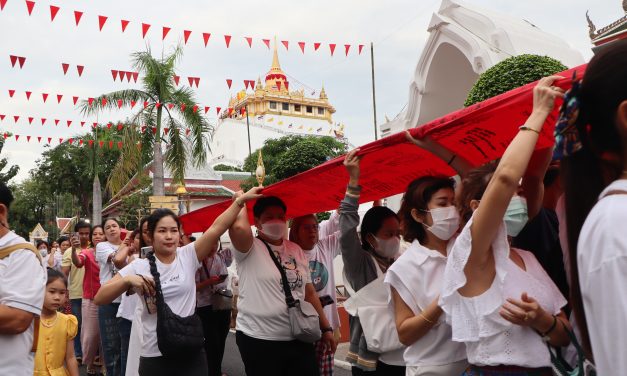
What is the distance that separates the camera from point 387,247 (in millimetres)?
3637

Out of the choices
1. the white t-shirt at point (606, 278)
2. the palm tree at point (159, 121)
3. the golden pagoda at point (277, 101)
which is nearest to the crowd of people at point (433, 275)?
the white t-shirt at point (606, 278)

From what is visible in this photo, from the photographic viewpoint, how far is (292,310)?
13.3 ft

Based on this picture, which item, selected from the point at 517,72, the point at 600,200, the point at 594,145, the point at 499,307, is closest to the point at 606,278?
the point at 600,200

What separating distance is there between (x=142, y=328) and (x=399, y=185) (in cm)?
217

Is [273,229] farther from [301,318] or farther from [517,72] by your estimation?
[517,72]

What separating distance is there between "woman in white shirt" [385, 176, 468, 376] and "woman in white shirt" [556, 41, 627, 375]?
1172 millimetres

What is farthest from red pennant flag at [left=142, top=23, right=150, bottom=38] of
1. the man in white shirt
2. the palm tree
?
the man in white shirt

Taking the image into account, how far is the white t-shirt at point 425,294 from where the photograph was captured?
2686 millimetres

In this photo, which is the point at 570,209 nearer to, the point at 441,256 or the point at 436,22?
the point at 441,256

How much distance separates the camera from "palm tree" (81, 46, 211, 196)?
1762 centimetres

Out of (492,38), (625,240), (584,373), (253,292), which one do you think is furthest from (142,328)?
(492,38)

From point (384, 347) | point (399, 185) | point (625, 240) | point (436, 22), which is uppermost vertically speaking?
point (436, 22)

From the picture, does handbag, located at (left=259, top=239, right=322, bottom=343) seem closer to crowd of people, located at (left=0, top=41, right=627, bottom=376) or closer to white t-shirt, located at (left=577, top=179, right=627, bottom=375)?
crowd of people, located at (left=0, top=41, right=627, bottom=376)

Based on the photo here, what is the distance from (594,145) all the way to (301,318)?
2898 millimetres
